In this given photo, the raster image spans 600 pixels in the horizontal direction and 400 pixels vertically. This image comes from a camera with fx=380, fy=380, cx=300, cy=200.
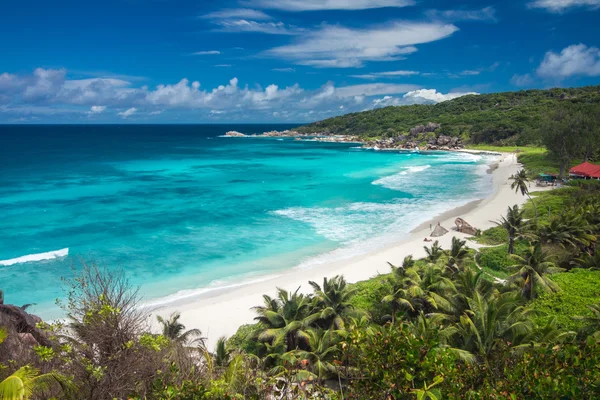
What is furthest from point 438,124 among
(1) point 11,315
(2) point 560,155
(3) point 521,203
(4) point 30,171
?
(1) point 11,315

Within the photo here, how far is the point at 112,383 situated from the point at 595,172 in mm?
66063

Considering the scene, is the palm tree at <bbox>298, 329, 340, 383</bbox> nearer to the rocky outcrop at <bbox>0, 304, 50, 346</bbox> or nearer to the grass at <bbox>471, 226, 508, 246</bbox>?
the rocky outcrop at <bbox>0, 304, 50, 346</bbox>

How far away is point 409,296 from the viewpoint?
19.0 m

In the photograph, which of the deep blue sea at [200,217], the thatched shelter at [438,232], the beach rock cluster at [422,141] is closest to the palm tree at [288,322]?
the deep blue sea at [200,217]

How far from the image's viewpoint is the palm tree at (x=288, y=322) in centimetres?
1720

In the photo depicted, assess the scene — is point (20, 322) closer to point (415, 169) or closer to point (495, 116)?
point (415, 169)

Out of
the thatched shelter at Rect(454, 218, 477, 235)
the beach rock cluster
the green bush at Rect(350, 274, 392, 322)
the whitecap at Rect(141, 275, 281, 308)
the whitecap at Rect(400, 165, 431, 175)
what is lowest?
the whitecap at Rect(141, 275, 281, 308)

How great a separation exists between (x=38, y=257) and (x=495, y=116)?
15410 cm

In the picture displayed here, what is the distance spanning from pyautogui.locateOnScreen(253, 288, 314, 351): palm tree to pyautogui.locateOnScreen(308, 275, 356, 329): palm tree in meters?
0.56

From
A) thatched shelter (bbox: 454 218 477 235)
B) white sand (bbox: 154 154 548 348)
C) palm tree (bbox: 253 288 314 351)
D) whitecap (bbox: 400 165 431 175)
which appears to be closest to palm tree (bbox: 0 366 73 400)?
palm tree (bbox: 253 288 314 351)

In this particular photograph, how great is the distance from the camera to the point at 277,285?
2830 cm

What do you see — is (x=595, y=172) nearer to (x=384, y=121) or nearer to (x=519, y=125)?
(x=519, y=125)

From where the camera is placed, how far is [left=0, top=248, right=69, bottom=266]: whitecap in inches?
1307

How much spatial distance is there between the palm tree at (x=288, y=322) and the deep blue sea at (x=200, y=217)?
37.8 ft
